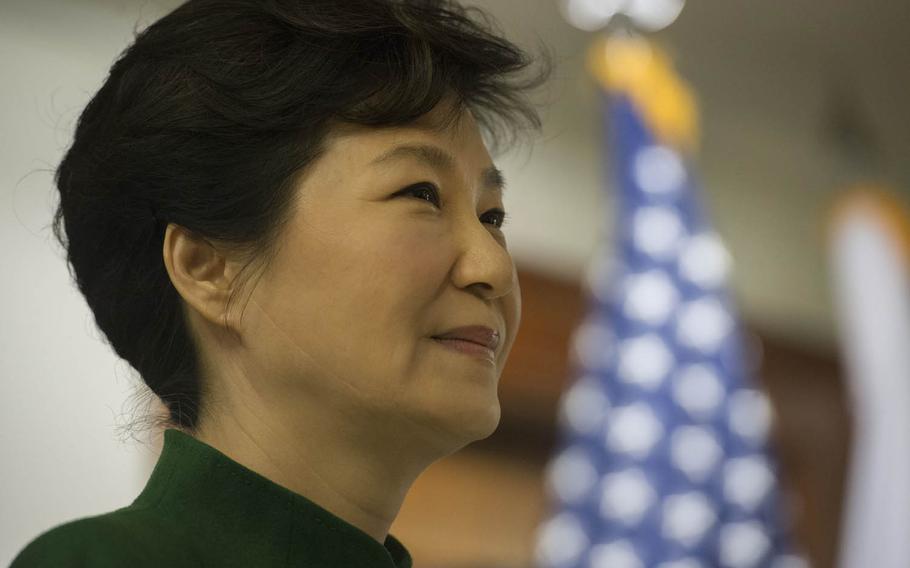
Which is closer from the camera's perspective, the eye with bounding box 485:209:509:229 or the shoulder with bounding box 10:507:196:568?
the shoulder with bounding box 10:507:196:568

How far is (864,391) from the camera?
177 inches

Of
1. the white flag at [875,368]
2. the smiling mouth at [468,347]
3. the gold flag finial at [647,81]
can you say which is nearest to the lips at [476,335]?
the smiling mouth at [468,347]

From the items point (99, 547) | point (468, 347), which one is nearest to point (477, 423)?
point (468, 347)

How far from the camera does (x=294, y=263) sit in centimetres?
100

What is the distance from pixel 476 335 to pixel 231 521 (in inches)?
10.1

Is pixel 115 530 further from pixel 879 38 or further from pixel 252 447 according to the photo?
pixel 879 38

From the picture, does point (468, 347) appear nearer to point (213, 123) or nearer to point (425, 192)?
point (425, 192)

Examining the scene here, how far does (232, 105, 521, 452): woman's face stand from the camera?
0.96 m

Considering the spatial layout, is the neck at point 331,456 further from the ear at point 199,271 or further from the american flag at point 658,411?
the american flag at point 658,411

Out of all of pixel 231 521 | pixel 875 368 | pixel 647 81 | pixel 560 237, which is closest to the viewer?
pixel 231 521

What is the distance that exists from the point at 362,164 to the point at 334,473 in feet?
0.88

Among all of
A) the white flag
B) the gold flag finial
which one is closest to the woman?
the gold flag finial

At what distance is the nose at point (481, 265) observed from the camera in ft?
3.28

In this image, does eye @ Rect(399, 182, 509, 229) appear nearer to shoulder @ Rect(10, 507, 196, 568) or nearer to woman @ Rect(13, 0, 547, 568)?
woman @ Rect(13, 0, 547, 568)
